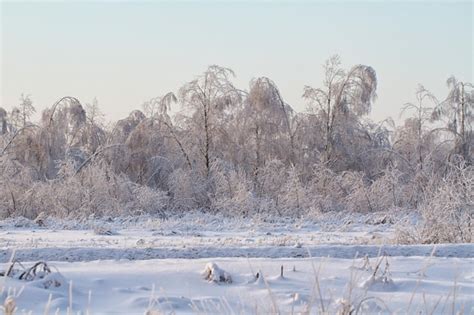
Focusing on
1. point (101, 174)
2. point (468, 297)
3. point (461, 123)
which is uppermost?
point (461, 123)

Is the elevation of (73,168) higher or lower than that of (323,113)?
lower

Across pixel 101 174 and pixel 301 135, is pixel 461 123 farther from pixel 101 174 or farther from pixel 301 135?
pixel 101 174

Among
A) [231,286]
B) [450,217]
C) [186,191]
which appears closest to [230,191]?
[186,191]

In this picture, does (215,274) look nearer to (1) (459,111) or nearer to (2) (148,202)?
(2) (148,202)

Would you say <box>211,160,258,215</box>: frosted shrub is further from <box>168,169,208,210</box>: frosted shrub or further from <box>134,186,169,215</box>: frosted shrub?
<box>134,186,169,215</box>: frosted shrub

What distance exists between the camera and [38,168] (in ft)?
96.2

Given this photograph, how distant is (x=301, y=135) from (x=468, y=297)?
24.7 metres

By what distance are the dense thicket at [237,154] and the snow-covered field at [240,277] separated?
8.01 m

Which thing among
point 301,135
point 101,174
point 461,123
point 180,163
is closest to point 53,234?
point 101,174

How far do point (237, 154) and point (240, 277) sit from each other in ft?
73.3

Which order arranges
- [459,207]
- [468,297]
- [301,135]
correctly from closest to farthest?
[468,297], [459,207], [301,135]

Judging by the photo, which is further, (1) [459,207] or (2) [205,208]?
(2) [205,208]

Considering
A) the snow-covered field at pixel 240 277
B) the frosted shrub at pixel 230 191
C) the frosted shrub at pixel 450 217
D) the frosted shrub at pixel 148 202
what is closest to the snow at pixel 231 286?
the snow-covered field at pixel 240 277

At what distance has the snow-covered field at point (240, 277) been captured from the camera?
21.1 ft
